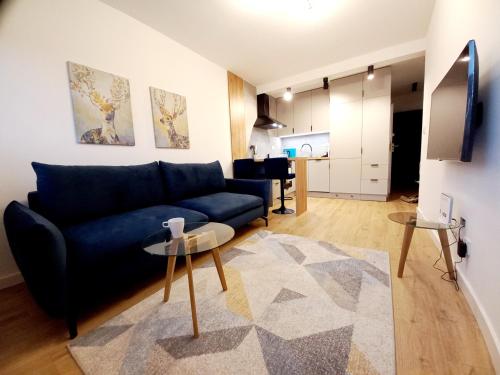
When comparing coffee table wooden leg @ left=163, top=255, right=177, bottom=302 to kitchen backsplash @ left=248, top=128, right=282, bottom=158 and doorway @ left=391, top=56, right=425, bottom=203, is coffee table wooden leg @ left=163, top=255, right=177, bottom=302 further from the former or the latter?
doorway @ left=391, top=56, right=425, bottom=203

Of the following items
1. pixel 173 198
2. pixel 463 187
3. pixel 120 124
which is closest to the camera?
pixel 463 187

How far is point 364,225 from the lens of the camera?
2543mm

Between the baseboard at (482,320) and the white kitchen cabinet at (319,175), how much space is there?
10.3 ft

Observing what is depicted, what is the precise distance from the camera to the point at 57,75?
167 centimetres

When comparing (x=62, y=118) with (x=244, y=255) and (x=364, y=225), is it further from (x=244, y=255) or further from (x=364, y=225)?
(x=364, y=225)

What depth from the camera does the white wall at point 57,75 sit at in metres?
1.48

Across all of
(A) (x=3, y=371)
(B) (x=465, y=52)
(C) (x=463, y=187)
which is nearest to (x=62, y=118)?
(A) (x=3, y=371)

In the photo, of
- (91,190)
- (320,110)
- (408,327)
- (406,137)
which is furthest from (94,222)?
(406,137)

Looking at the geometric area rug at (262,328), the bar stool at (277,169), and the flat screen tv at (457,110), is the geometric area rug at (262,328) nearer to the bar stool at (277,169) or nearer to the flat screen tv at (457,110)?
the flat screen tv at (457,110)

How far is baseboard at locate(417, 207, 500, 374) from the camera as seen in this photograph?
0.82 metres

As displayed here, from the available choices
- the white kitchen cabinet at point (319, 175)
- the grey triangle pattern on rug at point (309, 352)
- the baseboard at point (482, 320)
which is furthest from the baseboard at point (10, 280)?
the white kitchen cabinet at point (319, 175)

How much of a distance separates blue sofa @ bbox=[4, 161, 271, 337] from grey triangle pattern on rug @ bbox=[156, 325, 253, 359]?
1.76ft

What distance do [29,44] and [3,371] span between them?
2147 millimetres

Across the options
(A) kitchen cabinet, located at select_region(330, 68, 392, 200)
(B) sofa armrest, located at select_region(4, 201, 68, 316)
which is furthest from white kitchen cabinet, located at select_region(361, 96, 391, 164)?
(B) sofa armrest, located at select_region(4, 201, 68, 316)
